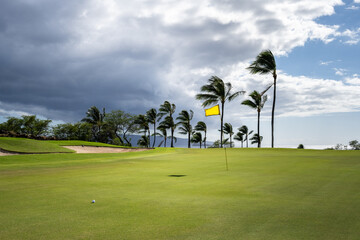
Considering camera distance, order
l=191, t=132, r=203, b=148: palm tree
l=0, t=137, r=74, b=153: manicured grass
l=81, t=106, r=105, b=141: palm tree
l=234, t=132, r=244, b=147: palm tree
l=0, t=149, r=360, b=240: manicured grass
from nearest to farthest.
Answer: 1. l=0, t=149, r=360, b=240: manicured grass
2. l=0, t=137, r=74, b=153: manicured grass
3. l=81, t=106, r=105, b=141: palm tree
4. l=191, t=132, r=203, b=148: palm tree
5. l=234, t=132, r=244, b=147: palm tree

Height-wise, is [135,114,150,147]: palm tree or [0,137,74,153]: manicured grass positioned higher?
[135,114,150,147]: palm tree

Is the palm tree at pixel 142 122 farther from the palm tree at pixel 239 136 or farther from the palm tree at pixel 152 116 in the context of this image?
the palm tree at pixel 239 136

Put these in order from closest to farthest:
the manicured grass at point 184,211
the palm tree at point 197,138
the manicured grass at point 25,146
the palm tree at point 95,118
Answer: the manicured grass at point 184,211 → the manicured grass at point 25,146 → the palm tree at point 95,118 → the palm tree at point 197,138

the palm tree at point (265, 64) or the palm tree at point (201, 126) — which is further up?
the palm tree at point (265, 64)

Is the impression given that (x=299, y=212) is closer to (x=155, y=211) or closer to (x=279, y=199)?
(x=279, y=199)

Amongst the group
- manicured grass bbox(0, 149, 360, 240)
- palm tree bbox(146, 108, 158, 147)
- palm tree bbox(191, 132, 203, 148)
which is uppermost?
palm tree bbox(146, 108, 158, 147)

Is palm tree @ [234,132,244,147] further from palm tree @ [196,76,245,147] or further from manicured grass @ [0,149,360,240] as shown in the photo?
manicured grass @ [0,149,360,240]

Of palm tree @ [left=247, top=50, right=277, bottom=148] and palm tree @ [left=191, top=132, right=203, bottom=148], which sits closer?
palm tree @ [left=247, top=50, right=277, bottom=148]

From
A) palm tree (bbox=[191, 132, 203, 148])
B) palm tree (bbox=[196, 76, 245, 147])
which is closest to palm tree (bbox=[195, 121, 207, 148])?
palm tree (bbox=[191, 132, 203, 148])

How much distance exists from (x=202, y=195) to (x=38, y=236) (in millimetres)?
4297

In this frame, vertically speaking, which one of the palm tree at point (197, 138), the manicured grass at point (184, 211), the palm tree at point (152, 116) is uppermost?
the palm tree at point (152, 116)

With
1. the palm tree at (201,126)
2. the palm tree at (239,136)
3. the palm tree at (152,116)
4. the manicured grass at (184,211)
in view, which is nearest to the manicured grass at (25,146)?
the manicured grass at (184,211)

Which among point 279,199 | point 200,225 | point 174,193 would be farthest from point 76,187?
point 279,199

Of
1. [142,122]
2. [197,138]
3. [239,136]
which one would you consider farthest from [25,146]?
[239,136]
